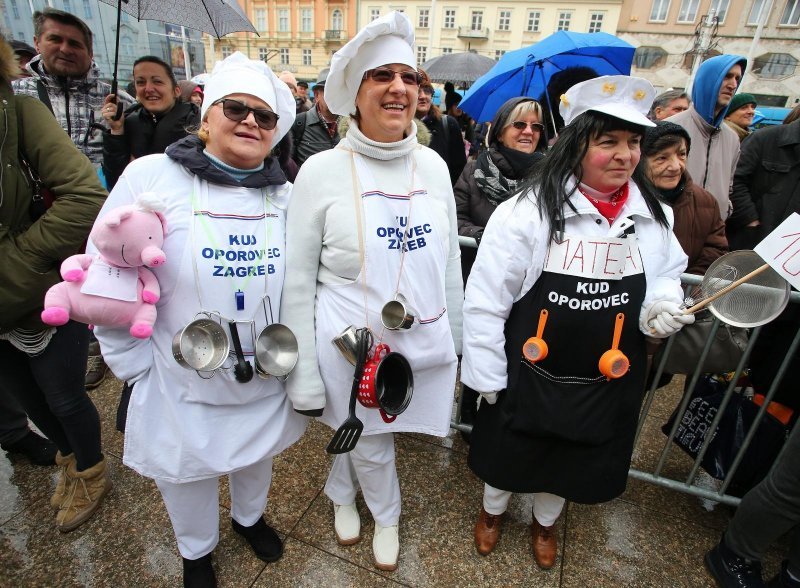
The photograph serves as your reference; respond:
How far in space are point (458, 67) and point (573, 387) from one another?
8.78 m

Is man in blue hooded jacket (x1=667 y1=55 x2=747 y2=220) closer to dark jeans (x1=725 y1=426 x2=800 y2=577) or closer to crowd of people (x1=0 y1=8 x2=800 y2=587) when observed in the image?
crowd of people (x1=0 y1=8 x2=800 y2=587)

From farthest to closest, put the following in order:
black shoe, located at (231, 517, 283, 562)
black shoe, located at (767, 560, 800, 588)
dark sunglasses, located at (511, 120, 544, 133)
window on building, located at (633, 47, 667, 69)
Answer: window on building, located at (633, 47, 667, 69) → dark sunglasses, located at (511, 120, 544, 133) → black shoe, located at (231, 517, 283, 562) → black shoe, located at (767, 560, 800, 588)

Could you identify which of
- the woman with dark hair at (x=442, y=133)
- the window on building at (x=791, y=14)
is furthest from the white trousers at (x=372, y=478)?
the window on building at (x=791, y=14)

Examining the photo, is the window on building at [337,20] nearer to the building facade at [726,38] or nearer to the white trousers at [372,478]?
the building facade at [726,38]

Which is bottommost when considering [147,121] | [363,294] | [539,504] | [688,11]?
[539,504]

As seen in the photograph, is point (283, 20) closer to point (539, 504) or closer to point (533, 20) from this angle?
point (533, 20)

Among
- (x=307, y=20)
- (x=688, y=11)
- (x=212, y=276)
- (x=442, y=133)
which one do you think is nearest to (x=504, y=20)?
(x=688, y=11)

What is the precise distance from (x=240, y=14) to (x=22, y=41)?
2978mm

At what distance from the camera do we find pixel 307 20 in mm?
46656

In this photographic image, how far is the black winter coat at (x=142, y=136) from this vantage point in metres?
3.47

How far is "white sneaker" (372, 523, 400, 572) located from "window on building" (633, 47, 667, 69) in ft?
146

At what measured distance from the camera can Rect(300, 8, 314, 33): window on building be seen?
46312mm

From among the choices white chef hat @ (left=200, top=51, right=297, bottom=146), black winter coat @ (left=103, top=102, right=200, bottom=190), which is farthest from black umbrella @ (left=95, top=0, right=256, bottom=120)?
white chef hat @ (left=200, top=51, right=297, bottom=146)

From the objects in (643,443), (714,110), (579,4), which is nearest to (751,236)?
(714,110)
